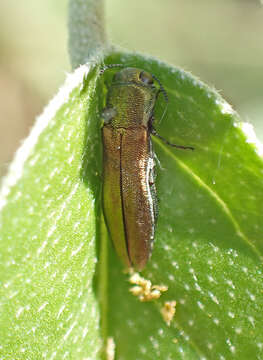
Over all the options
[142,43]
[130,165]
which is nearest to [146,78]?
[130,165]

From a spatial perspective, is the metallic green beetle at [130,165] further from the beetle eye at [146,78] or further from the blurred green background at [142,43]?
the blurred green background at [142,43]

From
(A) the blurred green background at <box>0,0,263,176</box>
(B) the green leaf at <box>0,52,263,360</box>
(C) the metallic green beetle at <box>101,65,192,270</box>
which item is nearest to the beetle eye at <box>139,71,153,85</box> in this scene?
(C) the metallic green beetle at <box>101,65,192,270</box>

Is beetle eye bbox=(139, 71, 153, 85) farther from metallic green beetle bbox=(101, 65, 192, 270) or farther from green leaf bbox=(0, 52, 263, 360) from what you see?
green leaf bbox=(0, 52, 263, 360)

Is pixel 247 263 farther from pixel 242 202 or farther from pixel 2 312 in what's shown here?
pixel 2 312

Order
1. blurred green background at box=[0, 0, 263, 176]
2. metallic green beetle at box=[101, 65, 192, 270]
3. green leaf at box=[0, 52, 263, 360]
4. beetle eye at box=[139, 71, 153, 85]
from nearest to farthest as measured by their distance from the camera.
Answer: green leaf at box=[0, 52, 263, 360], metallic green beetle at box=[101, 65, 192, 270], beetle eye at box=[139, 71, 153, 85], blurred green background at box=[0, 0, 263, 176]

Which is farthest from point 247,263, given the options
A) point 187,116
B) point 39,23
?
point 39,23
